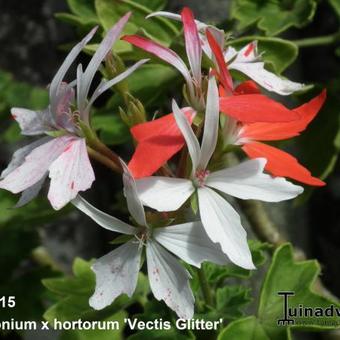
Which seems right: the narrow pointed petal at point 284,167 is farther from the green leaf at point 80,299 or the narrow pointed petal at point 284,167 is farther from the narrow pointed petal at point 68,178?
the green leaf at point 80,299

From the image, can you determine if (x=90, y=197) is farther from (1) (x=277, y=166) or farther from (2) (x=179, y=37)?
(1) (x=277, y=166)

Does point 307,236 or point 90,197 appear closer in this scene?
point 307,236

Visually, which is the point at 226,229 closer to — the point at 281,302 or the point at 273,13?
the point at 281,302

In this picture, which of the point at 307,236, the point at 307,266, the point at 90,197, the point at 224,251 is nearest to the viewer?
the point at 224,251

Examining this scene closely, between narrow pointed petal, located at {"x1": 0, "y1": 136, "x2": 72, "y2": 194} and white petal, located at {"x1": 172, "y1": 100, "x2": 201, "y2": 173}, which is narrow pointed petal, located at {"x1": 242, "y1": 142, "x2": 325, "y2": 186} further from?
narrow pointed petal, located at {"x1": 0, "y1": 136, "x2": 72, "y2": 194}

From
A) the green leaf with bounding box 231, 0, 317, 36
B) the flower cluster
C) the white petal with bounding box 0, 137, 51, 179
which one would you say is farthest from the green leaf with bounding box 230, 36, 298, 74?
the white petal with bounding box 0, 137, 51, 179

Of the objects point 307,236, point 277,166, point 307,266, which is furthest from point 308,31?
point 277,166

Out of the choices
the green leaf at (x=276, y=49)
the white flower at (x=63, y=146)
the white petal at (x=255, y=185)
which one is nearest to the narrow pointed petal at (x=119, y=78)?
the white flower at (x=63, y=146)

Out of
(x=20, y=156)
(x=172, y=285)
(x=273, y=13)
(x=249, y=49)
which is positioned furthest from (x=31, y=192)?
(x=273, y=13)
